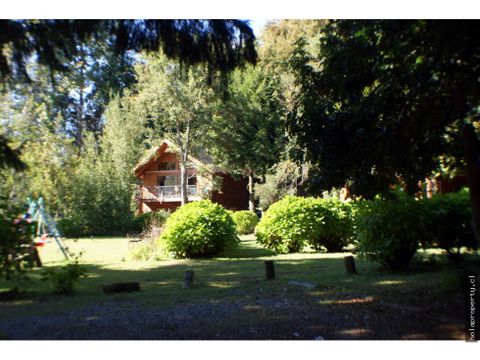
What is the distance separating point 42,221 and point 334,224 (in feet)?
22.8

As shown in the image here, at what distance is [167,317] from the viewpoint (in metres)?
4.63

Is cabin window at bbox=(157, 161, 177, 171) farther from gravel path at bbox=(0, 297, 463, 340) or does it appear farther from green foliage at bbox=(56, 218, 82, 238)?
gravel path at bbox=(0, 297, 463, 340)

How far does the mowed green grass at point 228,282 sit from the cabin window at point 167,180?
15.9 m

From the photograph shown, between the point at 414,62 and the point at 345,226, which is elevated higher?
the point at 414,62

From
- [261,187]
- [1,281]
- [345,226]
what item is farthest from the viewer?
[261,187]

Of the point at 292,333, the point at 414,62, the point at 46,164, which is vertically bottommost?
the point at 292,333

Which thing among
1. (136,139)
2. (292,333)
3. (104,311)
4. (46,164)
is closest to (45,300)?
(104,311)

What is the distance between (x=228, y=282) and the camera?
700cm

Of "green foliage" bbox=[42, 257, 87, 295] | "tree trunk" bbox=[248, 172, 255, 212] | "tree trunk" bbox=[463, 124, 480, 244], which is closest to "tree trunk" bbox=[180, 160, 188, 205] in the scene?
"tree trunk" bbox=[248, 172, 255, 212]

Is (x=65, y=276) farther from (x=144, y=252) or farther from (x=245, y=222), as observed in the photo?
(x=245, y=222)

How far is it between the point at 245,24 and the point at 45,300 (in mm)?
4366

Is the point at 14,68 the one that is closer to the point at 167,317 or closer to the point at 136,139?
the point at 167,317

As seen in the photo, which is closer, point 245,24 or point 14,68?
point 14,68

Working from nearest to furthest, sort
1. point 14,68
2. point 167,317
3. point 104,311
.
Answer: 1. point 14,68
2. point 167,317
3. point 104,311
